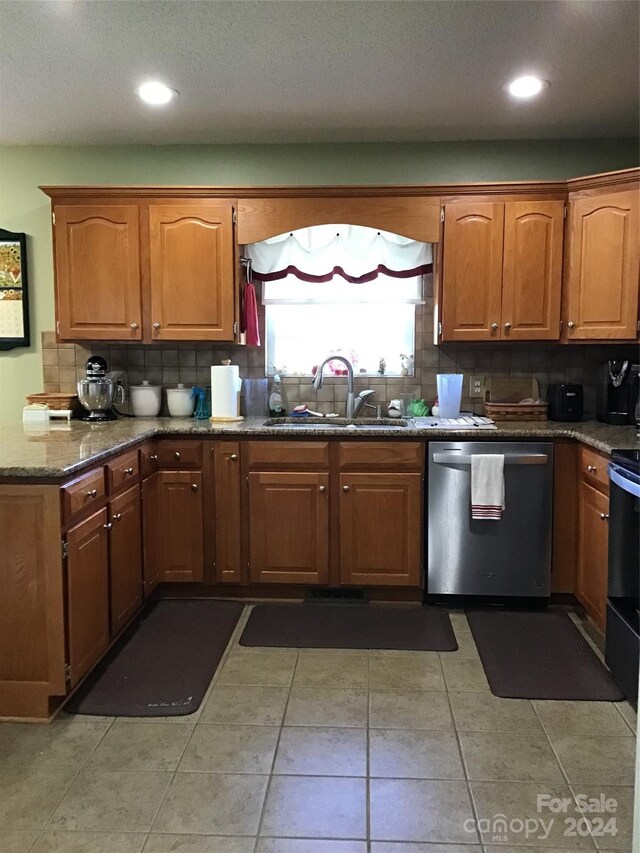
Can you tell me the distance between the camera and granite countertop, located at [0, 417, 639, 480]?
2.66 m

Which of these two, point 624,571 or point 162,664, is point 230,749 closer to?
point 162,664

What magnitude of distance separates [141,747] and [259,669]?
25.3 inches

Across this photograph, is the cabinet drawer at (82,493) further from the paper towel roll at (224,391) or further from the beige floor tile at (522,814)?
the beige floor tile at (522,814)

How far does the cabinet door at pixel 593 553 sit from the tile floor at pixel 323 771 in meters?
0.54

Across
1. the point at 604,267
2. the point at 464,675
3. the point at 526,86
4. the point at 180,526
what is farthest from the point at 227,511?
the point at 526,86

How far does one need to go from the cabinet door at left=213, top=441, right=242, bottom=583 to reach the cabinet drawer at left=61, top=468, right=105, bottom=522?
0.82m

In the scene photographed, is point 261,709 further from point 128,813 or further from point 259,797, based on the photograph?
point 128,813

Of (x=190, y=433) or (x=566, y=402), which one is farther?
(x=566, y=402)

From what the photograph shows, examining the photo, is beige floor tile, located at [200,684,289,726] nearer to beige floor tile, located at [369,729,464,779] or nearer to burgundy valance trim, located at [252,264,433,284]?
beige floor tile, located at [369,729,464,779]

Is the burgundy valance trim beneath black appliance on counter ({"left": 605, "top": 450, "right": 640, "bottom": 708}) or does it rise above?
above

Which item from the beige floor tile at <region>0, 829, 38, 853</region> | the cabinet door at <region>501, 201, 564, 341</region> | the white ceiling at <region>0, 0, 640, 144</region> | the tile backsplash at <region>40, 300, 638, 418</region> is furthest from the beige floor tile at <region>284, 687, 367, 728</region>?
the white ceiling at <region>0, 0, 640, 144</region>

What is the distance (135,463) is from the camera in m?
3.06

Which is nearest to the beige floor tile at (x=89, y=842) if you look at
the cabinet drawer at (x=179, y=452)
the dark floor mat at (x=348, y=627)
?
the dark floor mat at (x=348, y=627)

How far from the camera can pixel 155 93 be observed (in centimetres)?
313
